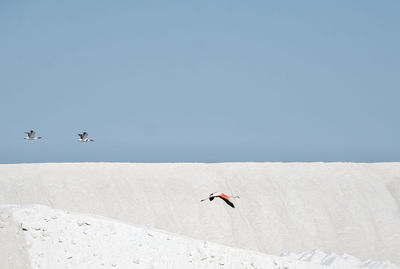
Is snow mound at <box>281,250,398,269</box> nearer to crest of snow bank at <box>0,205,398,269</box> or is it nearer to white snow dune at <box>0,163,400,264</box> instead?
crest of snow bank at <box>0,205,398,269</box>

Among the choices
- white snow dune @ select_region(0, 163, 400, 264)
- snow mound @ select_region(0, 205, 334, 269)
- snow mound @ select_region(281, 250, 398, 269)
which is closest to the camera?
snow mound @ select_region(0, 205, 334, 269)

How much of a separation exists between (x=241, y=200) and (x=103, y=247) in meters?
21.6

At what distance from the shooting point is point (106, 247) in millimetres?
19422

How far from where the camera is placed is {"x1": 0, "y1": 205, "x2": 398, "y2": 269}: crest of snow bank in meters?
19.0

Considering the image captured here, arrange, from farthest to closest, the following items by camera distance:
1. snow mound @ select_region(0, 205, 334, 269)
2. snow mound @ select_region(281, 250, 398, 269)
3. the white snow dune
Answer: the white snow dune, snow mound @ select_region(281, 250, 398, 269), snow mound @ select_region(0, 205, 334, 269)

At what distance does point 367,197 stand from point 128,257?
26123 mm

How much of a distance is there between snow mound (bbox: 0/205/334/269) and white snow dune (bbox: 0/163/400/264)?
55.2ft

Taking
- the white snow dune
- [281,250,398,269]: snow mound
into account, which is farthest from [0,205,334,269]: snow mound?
the white snow dune

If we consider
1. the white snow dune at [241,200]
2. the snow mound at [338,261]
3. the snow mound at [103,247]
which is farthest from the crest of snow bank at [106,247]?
the white snow dune at [241,200]

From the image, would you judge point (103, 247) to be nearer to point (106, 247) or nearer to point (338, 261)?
point (106, 247)

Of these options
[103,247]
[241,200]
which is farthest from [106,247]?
[241,200]

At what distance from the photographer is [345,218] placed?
40.0 metres

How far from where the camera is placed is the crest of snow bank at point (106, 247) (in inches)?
747

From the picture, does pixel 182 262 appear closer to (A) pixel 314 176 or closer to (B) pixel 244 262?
(B) pixel 244 262
